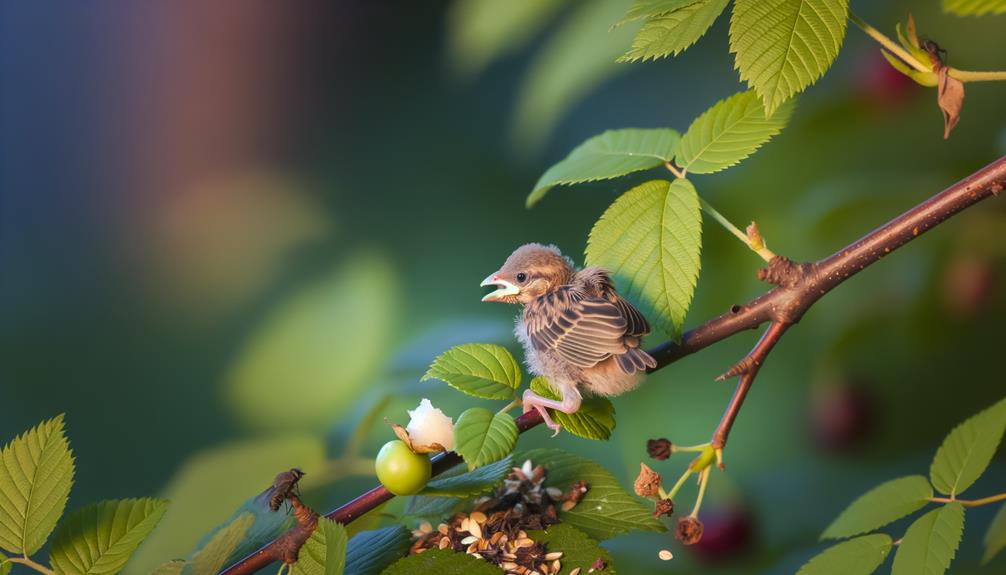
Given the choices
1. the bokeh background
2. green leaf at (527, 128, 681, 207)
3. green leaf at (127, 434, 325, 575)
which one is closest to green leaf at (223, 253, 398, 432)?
the bokeh background

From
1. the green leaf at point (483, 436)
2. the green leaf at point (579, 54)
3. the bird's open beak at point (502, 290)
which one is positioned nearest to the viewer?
the green leaf at point (483, 436)

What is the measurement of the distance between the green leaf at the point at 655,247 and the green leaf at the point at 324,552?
0.19 meters

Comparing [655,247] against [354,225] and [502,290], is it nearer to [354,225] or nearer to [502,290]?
[502,290]

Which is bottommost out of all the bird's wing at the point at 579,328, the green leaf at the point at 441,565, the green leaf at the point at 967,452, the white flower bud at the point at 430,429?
the green leaf at the point at 967,452

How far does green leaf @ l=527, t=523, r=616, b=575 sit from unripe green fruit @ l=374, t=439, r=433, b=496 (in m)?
0.08

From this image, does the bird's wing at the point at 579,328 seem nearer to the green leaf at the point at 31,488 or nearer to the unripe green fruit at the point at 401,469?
the unripe green fruit at the point at 401,469

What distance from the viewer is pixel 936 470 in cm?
50

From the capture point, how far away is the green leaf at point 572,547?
16.6 inches

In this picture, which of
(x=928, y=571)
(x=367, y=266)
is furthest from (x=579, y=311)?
(x=367, y=266)

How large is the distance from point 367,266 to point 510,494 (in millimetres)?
847

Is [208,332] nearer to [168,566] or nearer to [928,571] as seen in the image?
[168,566]

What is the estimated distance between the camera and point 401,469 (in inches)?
15.4

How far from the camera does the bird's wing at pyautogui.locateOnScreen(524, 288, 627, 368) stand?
0.42 meters

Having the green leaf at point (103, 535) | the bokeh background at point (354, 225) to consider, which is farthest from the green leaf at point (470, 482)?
the bokeh background at point (354, 225)
